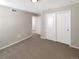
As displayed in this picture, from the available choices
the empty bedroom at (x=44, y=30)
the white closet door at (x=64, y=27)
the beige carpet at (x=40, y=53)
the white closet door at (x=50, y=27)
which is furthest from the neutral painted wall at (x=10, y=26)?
the white closet door at (x=64, y=27)

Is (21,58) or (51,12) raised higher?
(51,12)

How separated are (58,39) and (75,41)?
1300 millimetres

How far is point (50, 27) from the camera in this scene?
5.80 m

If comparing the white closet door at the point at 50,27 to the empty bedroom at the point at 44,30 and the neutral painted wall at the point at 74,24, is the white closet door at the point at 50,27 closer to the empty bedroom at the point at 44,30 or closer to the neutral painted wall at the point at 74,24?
the empty bedroom at the point at 44,30

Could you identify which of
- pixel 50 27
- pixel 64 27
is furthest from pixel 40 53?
pixel 50 27

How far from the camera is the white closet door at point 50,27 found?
5.54 m

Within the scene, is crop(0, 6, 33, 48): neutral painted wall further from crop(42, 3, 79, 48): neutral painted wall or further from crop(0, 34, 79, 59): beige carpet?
crop(42, 3, 79, 48): neutral painted wall

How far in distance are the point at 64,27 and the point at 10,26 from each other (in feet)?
10.7

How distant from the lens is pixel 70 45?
4.39 metres

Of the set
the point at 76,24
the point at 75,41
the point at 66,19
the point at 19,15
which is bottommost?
the point at 75,41

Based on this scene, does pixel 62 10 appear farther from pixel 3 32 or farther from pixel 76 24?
pixel 3 32

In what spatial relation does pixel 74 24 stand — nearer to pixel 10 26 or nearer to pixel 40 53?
pixel 40 53

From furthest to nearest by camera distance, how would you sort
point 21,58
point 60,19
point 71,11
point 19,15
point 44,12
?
point 44,12 → point 19,15 → point 60,19 → point 71,11 → point 21,58

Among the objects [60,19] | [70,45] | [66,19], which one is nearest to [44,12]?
[60,19]
